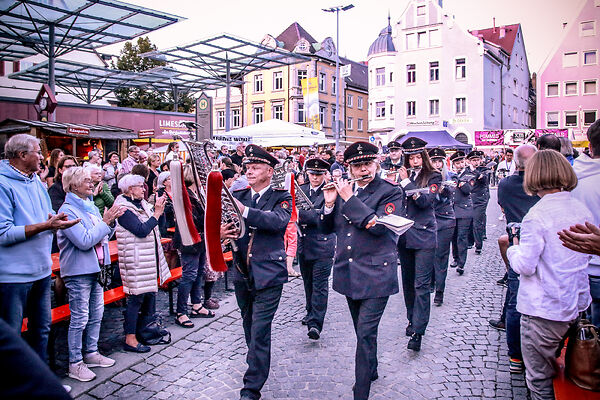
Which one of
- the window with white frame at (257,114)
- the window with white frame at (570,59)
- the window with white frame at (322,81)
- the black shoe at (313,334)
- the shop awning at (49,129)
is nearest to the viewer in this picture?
the black shoe at (313,334)

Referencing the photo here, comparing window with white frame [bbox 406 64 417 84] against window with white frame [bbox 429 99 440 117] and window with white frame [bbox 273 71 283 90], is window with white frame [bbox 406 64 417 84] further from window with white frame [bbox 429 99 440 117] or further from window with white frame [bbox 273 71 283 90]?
window with white frame [bbox 273 71 283 90]

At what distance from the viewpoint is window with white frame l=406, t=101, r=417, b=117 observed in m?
42.6

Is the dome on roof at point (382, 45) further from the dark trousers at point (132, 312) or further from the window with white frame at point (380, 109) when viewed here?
the dark trousers at point (132, 312)

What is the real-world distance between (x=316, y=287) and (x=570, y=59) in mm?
46636

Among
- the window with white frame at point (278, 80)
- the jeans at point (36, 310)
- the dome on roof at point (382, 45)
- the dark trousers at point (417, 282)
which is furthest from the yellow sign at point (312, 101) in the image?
the window with white frame at point (278, 80)

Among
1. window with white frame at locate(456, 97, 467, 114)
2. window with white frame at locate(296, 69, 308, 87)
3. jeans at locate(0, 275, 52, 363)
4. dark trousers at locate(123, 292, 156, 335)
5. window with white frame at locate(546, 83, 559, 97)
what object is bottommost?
dark trousers at locate(123, 292, 156, 335)

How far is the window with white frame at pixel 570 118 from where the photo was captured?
4212cm

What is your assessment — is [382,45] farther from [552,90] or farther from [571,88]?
[571,88]

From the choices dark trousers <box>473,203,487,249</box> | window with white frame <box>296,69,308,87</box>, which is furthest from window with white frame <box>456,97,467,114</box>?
dark trousers <box>473,203,487,249</box>

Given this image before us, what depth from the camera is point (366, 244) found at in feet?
12.8

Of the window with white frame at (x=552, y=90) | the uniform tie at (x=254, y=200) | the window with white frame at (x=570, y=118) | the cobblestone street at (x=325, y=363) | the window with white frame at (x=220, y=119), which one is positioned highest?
the window with white frame at (x=552, y=90)

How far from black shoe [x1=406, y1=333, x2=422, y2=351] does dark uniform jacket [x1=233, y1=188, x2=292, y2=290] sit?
6.11 feet

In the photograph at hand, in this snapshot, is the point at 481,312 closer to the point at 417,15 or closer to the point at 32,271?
the point at 32,271

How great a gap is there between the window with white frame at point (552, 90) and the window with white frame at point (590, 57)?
9.87 ft
